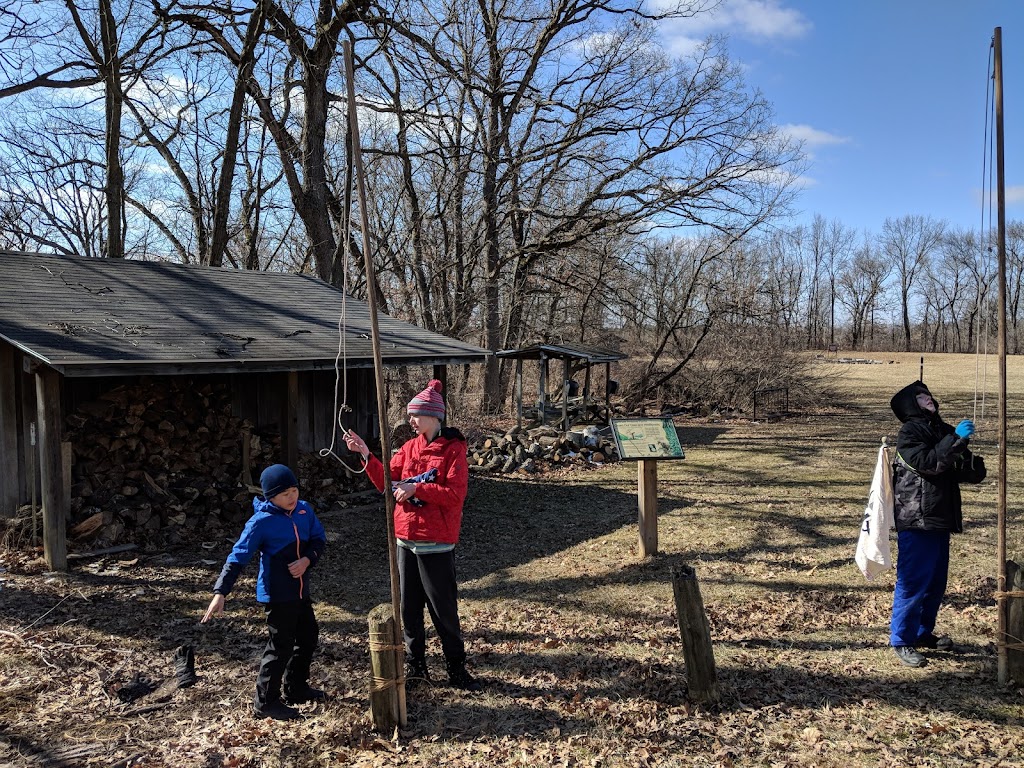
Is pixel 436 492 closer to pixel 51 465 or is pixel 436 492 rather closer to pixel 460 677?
pixel 460 677

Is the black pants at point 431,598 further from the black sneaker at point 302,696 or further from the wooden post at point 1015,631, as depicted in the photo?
the wooden post at point 1015,631

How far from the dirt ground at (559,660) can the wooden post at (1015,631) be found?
126 mm

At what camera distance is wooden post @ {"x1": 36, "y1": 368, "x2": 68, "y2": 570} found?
7012 mm

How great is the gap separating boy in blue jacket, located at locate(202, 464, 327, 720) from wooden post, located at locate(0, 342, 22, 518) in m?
5.46

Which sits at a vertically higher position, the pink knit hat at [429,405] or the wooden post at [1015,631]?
the pink knit hat at [429,405]

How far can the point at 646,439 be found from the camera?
24.5ft

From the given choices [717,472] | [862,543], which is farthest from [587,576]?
[717,472]

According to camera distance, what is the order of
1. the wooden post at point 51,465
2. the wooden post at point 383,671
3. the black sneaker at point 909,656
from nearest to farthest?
the wooden post at point 383,671 < the black sneaker at point 909,656 < the wooden post at point 51,465

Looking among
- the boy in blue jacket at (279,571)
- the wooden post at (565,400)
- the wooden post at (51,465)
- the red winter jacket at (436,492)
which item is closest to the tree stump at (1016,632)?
the red winter jacket at (436,492)

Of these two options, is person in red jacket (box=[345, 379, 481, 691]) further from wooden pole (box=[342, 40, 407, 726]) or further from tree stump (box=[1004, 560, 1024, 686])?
tree stump (box=[1004, 560, 1024, 686])

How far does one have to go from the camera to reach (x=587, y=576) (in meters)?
7.17

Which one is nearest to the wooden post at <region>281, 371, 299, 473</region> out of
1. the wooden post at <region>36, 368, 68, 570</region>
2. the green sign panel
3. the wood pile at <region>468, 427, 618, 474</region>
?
the wooden post at <region>36, 368, 68, 570</region>

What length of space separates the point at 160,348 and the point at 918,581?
7364 mm

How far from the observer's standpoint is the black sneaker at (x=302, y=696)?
4.42 m
